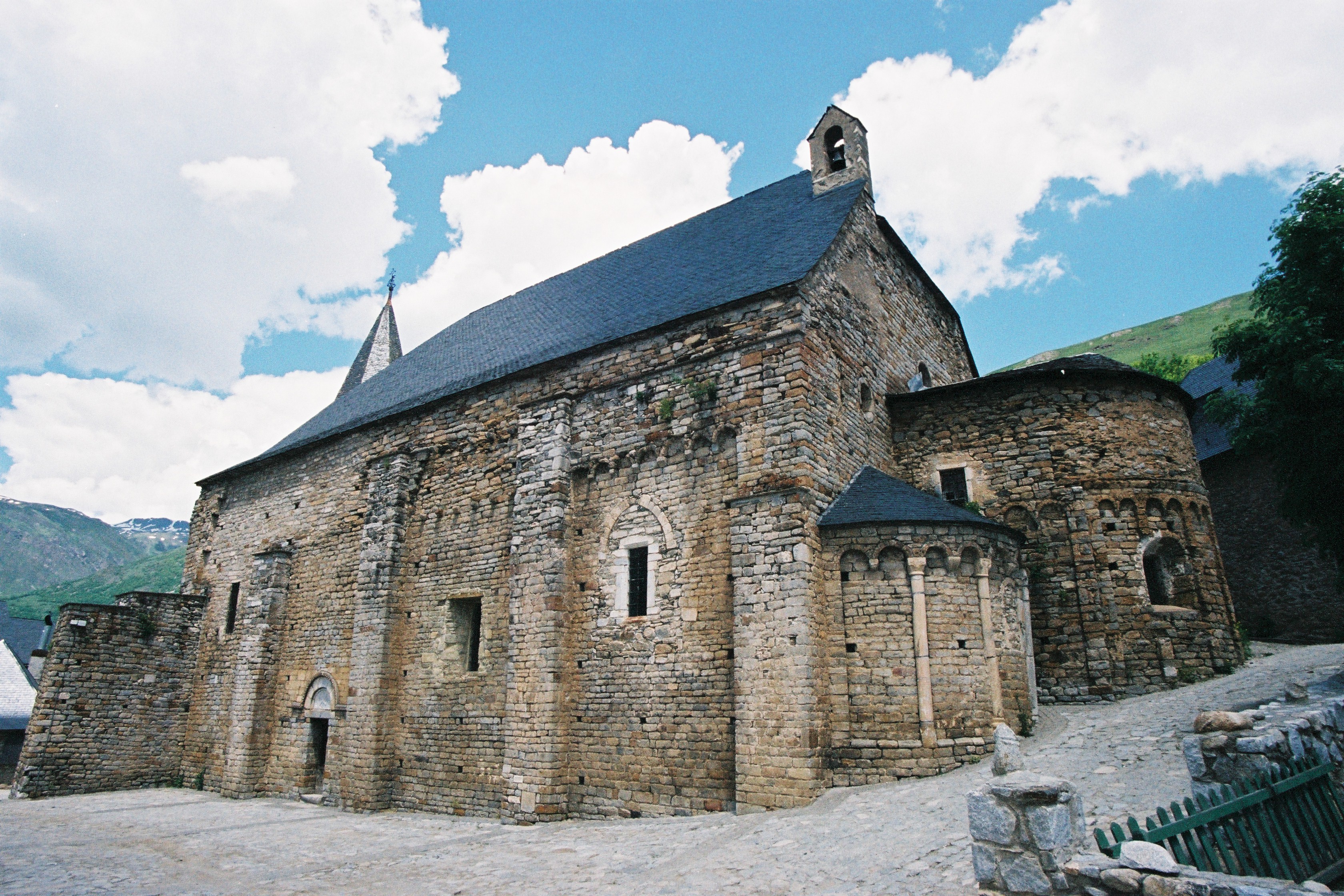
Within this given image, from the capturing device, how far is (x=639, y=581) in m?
12.2

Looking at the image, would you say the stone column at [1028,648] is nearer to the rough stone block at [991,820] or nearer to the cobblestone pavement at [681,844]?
the cobblestone pavement at [681,844]

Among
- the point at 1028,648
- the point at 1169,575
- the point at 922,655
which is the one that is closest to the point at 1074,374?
the point at 1169,575

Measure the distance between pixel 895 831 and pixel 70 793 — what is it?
67.4ft

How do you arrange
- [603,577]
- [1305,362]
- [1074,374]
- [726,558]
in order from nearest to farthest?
1. [1305,362]
2. [726,558]
3. [603,577]
4. [1074,374]

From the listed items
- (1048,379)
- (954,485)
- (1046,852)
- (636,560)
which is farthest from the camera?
(954,485)

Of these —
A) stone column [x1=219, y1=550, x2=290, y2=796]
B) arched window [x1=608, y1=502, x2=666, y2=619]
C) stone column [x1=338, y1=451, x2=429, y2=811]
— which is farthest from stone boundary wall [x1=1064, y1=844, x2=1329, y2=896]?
stone column [x1=219, y1=550, x2=290, y2=796]

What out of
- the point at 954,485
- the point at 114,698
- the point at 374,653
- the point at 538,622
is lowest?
the point at 114,698

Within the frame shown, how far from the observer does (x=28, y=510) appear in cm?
16375

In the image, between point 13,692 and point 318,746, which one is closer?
point 318,746

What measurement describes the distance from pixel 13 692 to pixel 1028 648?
33.7m

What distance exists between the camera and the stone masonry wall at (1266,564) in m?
16.6

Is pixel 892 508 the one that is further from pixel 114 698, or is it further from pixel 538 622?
pixel 114 698

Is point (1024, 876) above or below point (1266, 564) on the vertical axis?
below

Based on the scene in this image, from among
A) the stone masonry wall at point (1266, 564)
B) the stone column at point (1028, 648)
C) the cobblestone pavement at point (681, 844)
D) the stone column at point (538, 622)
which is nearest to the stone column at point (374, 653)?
the cobblestone pavement at point (681, 844)
